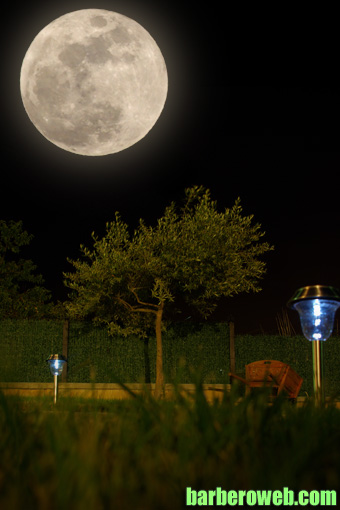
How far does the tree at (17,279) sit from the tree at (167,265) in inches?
337

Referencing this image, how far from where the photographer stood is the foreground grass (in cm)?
154

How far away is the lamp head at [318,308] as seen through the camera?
A: 5.73 m

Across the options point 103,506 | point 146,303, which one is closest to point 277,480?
point 103,506

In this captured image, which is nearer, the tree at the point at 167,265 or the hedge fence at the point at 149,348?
the tree at the point at 167,265

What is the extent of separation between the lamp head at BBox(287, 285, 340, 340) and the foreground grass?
2.93m

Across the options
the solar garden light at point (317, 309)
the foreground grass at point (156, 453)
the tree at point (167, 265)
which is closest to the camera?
the foreground grass at point (156, 453)

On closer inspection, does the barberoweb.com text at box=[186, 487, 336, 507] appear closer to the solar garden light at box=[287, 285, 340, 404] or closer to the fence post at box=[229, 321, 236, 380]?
the solar garden light at box=[287, 285, 340, 404]

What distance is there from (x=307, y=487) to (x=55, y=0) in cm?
1191

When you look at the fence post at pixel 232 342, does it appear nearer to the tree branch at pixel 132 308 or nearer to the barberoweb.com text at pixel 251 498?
the tree branch at pixel 132 308

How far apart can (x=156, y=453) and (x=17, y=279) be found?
27.7 m

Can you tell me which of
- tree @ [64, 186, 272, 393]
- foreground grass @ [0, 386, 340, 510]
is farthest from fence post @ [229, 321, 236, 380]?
foreground grass @ [0, 386, 340, 510]

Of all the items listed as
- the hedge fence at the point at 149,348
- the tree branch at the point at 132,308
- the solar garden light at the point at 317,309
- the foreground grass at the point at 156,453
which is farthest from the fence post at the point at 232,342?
the foreground grass at the point at 156,453

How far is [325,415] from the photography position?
2.79 m

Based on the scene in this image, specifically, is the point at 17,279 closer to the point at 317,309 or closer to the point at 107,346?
the point at 107,346
